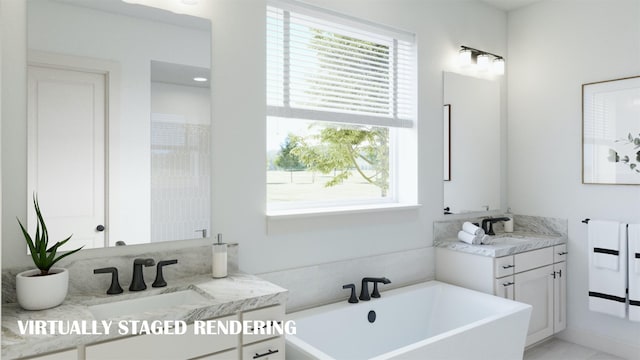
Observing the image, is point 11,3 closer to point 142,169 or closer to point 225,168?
point 142,169

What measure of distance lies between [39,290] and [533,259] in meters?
3.16

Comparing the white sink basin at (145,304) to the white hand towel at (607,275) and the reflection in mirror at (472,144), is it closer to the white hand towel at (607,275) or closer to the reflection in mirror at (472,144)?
the reflection in mirror at (472,144)

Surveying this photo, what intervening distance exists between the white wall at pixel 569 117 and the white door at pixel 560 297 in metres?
0.07

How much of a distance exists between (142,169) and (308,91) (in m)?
1.14

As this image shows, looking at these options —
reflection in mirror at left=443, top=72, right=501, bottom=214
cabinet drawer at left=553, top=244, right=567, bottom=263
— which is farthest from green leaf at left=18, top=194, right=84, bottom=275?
cabinet drawer at left=553, top=244, right=567, bottom=263

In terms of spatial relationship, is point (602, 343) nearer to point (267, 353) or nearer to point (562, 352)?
point (562, 352)

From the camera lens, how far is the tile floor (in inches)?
127

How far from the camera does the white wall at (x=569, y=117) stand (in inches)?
125

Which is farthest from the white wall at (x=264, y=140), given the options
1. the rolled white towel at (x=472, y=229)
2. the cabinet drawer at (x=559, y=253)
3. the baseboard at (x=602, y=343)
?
the baseboard at (x=602, y=343)

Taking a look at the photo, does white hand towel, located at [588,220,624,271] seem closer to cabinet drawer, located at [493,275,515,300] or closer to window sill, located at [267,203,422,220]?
cabinet drawer, located at [493,275,515,300]

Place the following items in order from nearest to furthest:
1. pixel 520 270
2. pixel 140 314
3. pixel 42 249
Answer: pixel 140 314 → pixel 42 249 → pixel 520 270

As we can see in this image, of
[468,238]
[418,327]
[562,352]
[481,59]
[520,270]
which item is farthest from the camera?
[481,59]

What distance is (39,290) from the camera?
1.63m

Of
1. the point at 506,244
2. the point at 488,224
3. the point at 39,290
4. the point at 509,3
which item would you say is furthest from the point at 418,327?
the point at 509,3
